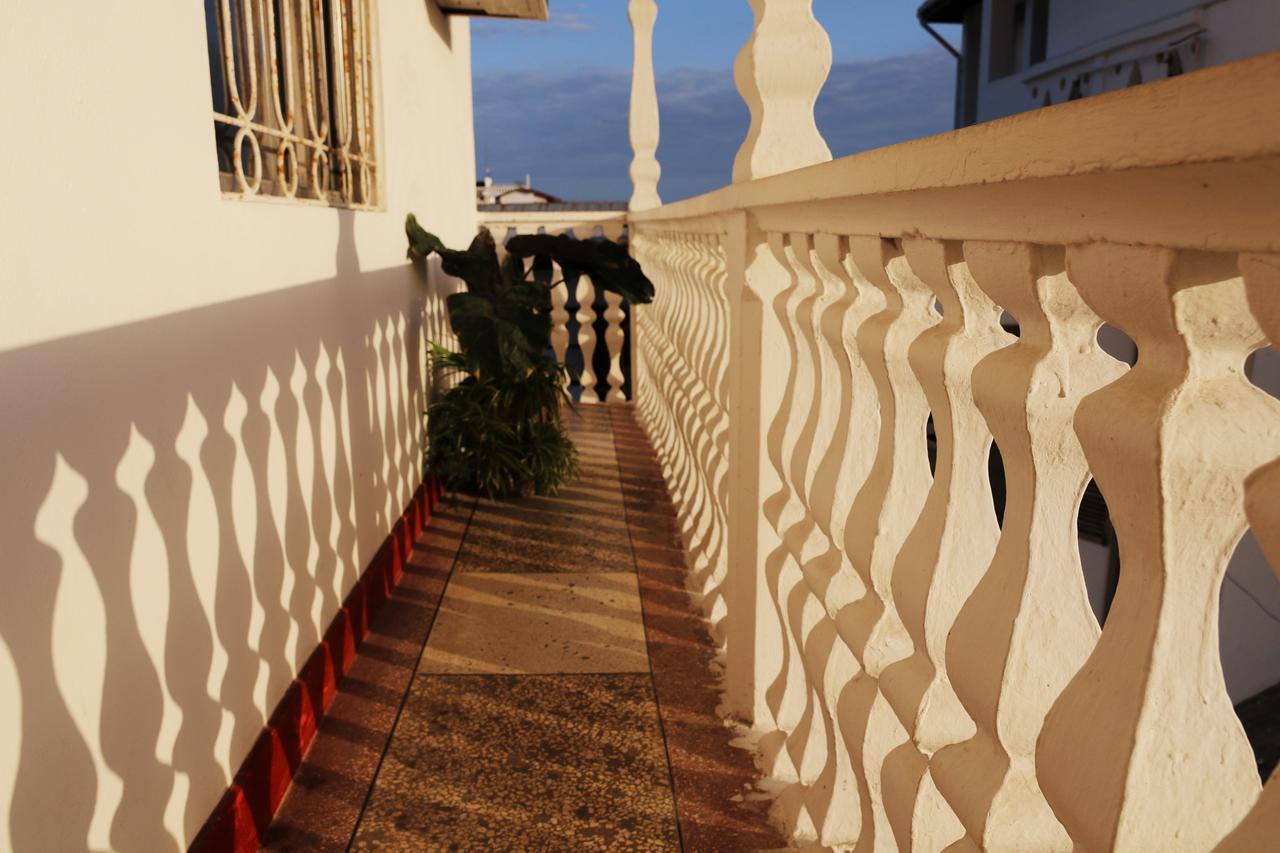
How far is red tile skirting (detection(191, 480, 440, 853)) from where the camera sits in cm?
175

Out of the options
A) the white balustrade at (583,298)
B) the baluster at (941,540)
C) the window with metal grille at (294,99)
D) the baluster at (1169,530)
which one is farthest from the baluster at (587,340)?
the baluster at (1169,530)

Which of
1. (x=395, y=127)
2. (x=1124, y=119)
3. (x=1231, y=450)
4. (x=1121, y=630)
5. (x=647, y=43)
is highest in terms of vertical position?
(x=647, y=43)

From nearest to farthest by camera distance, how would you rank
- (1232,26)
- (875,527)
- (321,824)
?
(875,527)
(321,824)
(1232,26)

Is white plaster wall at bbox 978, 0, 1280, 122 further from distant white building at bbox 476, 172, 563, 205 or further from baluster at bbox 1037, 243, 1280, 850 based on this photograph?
distant white building at bbox 476, 172, 563, 205

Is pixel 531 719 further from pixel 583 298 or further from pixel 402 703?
pixel 583 298

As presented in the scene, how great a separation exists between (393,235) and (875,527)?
101 inches

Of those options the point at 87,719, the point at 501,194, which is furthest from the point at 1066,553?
the point at 501,194

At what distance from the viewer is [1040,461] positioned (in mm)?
821

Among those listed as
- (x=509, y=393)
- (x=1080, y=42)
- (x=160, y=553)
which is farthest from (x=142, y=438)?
(x=1080, y=42)

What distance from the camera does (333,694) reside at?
96.5 inches

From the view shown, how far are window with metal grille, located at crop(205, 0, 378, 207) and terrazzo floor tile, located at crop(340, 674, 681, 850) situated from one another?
4.01 ft

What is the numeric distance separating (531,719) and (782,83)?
4.94 ft

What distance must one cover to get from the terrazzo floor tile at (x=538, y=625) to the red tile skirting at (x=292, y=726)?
8.0 inches

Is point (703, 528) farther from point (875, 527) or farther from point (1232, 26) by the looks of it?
point (1232, 26)
